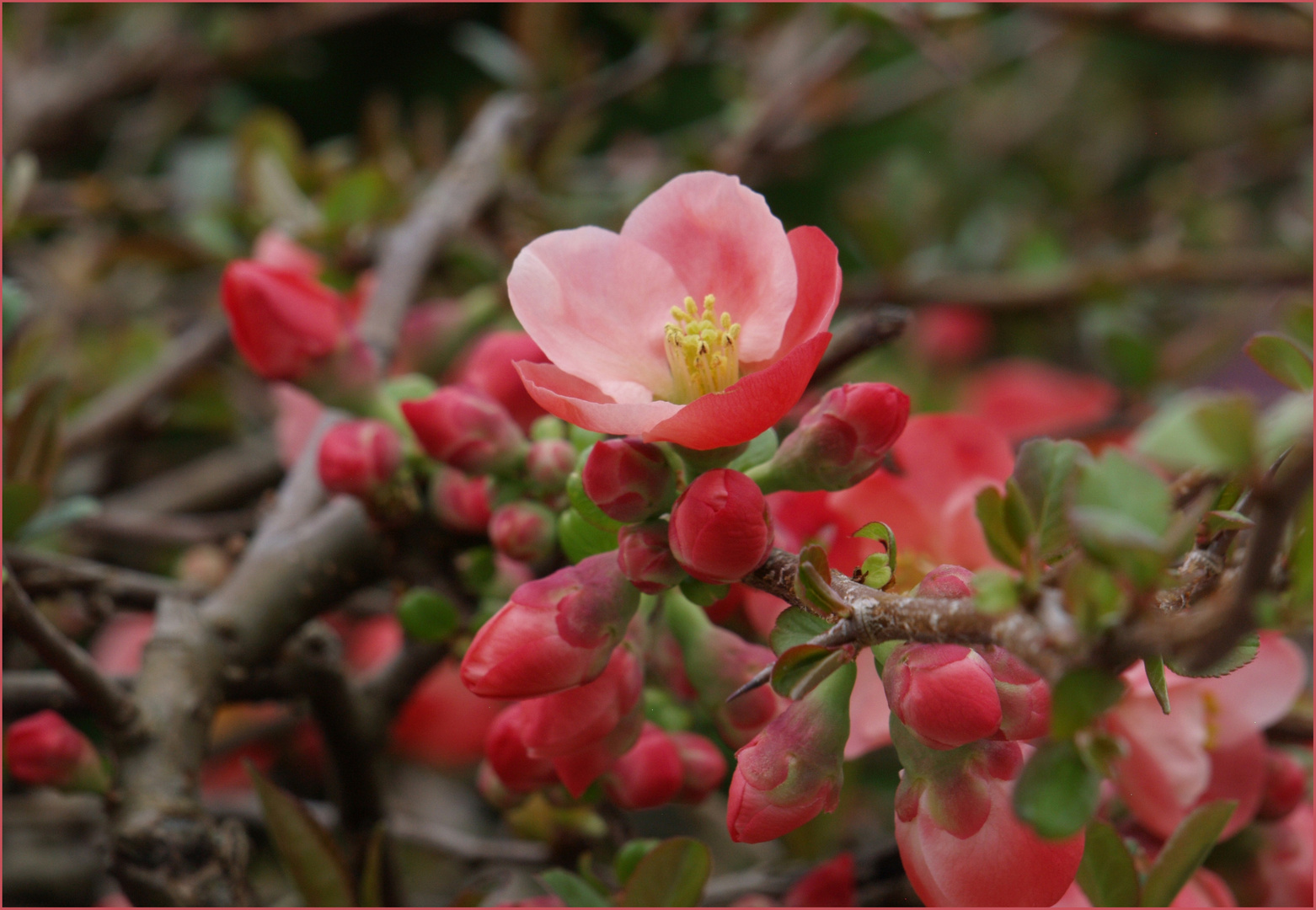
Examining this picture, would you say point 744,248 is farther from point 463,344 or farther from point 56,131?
point 56,131

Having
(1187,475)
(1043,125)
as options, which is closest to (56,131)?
(1187,475)

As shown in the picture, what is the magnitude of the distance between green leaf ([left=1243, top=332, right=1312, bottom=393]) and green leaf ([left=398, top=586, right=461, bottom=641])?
1.12ft

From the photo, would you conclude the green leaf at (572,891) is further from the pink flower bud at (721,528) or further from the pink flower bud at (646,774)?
the pink flower bud at (721,528)

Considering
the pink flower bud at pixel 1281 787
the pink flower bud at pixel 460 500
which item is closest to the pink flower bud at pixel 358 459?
the pink flower bud at pixel 460 500

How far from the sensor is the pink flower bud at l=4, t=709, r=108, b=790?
46cm

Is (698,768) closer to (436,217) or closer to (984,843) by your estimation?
(984,843)

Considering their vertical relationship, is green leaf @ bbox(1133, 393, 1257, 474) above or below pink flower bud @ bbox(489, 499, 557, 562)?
above

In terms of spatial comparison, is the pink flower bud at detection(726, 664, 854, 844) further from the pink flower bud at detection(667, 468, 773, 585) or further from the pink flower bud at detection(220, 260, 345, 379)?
the pink flower bud at detection(220, 260, 345, 379)

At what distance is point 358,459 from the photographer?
460 millimetres

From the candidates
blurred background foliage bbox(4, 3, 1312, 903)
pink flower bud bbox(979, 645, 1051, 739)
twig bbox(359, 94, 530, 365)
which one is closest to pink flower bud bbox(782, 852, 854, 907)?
blurred background foliage bbox(4, 3, 1312, 903)

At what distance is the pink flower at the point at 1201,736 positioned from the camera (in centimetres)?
40

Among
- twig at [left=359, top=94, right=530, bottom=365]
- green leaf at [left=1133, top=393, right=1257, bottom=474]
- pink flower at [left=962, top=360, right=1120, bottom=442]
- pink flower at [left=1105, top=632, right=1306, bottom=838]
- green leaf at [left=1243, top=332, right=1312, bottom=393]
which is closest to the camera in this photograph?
green leaf at [left=1133, top=393, right=1257, bottom=474]

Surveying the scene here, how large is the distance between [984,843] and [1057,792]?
75mm

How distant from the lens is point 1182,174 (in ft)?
4.22
